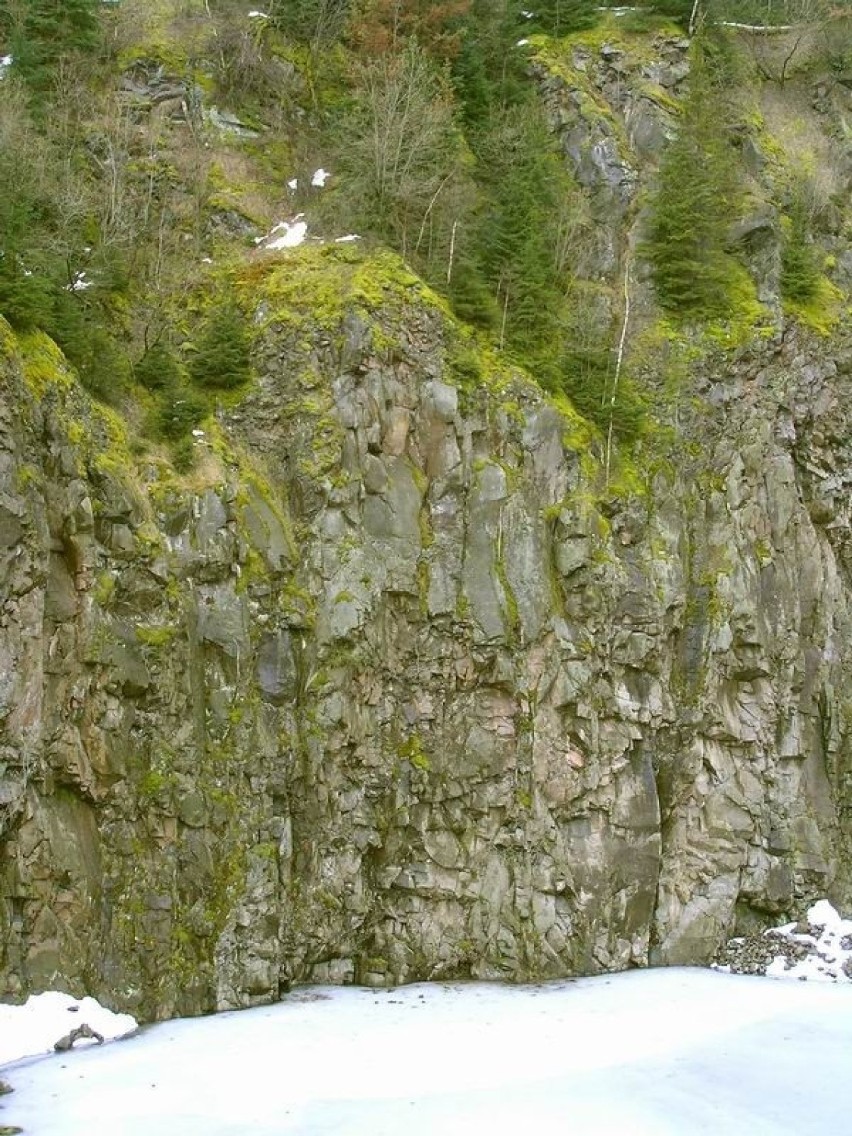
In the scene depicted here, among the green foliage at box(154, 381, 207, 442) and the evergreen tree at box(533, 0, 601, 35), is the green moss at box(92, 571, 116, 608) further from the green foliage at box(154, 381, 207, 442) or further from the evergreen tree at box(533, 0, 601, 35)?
the evergreen tree at box(533, 0, 601, 35)

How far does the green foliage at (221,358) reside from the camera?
1838cm

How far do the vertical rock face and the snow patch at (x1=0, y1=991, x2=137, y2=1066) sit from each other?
0.34 metres

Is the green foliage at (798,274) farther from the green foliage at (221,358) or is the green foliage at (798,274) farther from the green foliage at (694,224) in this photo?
the green foliage at (221,358)

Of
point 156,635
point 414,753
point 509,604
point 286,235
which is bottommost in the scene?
point 414,753

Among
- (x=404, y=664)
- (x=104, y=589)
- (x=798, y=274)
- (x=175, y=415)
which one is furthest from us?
(x=798, y=274)

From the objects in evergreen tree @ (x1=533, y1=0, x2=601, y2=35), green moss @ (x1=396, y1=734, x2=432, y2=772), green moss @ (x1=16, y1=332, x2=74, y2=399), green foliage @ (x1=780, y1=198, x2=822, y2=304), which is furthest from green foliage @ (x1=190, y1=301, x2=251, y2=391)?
evergreen tree @ (x1=533, y1=0, x2=601, y2=35)

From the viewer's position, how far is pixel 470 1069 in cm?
1185

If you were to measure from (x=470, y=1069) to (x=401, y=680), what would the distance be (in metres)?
A: 6.87

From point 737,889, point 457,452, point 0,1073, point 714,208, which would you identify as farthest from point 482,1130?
point 714,208

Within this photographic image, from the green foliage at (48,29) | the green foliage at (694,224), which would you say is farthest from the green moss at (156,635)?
the green foliage at (694,224)

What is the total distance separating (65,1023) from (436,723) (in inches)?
296

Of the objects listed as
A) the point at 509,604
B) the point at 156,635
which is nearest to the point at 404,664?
the point at 509,604

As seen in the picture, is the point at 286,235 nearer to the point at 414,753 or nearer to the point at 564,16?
the point at 414,753

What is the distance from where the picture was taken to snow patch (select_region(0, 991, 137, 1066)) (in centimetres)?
1168
